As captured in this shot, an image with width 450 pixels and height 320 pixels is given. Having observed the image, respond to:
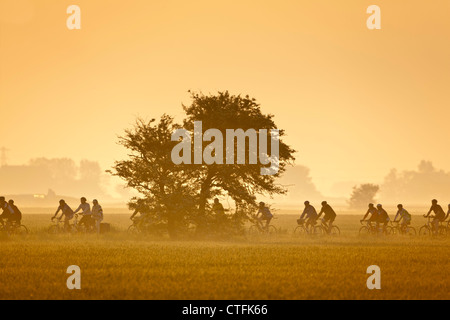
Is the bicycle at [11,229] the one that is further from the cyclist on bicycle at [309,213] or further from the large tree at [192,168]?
the cyclist on bicycle at [309,213]

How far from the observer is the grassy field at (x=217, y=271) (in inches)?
575

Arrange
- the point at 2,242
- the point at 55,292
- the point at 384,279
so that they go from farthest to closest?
the point at 2,242, the point at 384,279, the point at 55,292

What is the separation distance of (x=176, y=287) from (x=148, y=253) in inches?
339

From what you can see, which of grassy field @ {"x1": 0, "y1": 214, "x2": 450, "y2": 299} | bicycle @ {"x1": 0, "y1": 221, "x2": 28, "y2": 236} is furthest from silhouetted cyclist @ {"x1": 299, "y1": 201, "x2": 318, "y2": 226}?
bicycle @ {"x1": 0, "y1": 221, "x2": 28, "y2": 236}

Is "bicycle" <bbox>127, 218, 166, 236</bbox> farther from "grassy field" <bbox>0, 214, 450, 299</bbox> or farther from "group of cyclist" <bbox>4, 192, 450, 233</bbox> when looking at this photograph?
"grassy field" <bbox>0, 214, 450, 299</bbox>

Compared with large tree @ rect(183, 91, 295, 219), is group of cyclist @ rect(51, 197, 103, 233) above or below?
below

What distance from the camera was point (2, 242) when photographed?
2886 cm

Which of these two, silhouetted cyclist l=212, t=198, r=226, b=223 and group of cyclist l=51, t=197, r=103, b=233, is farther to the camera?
silhouetted cyclist l=212, t=198, r=226, b=223

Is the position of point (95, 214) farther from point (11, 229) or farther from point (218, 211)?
point (218, 211)

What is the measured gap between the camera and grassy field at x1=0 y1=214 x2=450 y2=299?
48.0 feet

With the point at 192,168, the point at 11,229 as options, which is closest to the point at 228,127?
the point at 192,168
